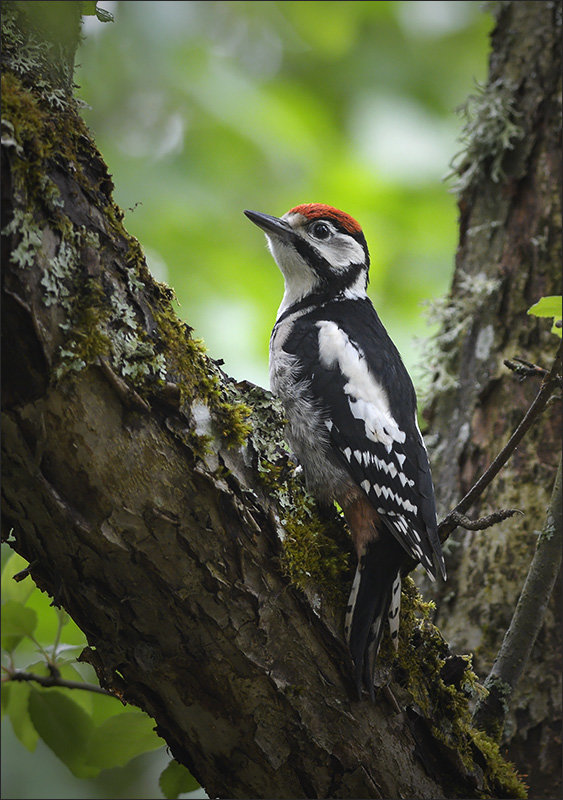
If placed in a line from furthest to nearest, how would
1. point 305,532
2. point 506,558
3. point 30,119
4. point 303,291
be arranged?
point 303,291
point 506,558
point 305,532
point 30,119

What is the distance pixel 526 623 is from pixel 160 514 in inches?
42.0

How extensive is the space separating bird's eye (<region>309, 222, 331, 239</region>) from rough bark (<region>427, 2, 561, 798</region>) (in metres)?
0.63

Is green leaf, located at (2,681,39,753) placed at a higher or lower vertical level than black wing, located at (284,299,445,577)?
lower

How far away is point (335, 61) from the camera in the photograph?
475 cm

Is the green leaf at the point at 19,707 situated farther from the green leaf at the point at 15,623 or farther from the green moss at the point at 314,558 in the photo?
the green moss at the point at 314,558

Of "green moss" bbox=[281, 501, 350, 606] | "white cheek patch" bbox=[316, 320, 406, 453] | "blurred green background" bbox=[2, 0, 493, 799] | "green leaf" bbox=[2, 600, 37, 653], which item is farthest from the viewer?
"blurred green background" bbox=[2, 0, 493, 799]

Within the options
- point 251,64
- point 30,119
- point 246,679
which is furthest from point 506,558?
point 251,64

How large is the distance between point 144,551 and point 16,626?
0.67 meters

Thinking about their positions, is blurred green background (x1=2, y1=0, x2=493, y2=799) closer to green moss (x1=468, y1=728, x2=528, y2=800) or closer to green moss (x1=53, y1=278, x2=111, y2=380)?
green moss (x1=468, y1=728, x2=528, y2=800)

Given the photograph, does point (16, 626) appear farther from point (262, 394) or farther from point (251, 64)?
point (251, 64)

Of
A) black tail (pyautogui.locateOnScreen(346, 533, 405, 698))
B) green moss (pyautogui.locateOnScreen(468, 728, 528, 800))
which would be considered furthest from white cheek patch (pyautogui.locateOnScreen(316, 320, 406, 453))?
green moss (pyautogui.locateOnScreen(468, 728, 528, 800))

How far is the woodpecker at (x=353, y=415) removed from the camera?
188 centimetres

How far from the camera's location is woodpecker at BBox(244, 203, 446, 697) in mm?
1882

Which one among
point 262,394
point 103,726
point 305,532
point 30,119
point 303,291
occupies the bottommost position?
point 103,726
